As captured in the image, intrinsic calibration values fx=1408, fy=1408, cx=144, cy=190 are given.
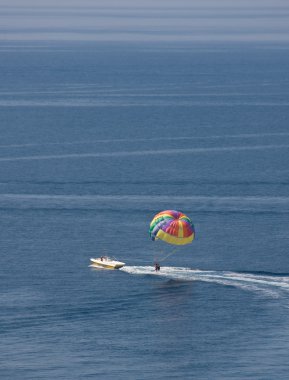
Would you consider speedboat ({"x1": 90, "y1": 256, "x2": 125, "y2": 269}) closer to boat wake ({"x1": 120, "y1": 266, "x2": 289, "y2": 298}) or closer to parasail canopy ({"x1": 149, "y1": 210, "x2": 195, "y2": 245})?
boat wake ({"x1": 120, "y1": 266, "x2": 289, "y2": 298})

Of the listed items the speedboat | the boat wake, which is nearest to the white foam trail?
the speedboat

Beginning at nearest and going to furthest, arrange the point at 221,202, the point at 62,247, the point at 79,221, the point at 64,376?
the point at 64,376 → the point at 62,247 → the point at 79,221 → the point at 221,202

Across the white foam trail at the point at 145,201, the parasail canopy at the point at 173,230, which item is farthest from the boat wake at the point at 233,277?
the white foam trail at the point at 145,201

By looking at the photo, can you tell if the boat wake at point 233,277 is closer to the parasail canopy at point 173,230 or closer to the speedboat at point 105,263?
the speedboat at point 105,263

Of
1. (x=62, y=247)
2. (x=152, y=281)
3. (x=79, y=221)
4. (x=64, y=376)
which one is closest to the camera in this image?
(x=64, y=376)

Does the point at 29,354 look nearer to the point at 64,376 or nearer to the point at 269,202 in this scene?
the point at 64,376

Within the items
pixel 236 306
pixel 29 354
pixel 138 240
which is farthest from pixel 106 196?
pixel 29 354
